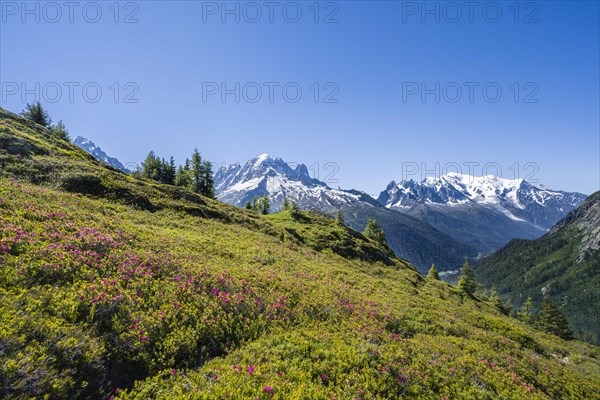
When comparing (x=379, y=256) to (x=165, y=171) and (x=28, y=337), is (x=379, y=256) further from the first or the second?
(x=165, y=171)

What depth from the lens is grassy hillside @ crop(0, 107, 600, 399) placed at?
24.3 ft

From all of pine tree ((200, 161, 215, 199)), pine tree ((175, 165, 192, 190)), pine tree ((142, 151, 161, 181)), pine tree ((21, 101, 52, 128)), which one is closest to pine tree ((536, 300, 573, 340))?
pine tree ((200, 161, 215, 199))

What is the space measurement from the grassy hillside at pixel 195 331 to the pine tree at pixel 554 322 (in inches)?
3192

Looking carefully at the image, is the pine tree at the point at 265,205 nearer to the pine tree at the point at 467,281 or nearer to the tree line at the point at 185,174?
the tree line at the point at 185,174

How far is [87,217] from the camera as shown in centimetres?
1753

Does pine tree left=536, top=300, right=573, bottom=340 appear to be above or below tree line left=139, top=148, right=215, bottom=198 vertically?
below

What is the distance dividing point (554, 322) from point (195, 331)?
9986 cm

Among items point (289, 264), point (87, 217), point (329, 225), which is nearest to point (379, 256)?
point (329, 225)

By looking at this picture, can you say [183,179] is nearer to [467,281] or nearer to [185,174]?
[185,174]

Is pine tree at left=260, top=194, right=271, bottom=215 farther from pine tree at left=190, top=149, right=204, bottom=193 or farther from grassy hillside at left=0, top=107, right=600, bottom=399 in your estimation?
grassy hillside at left=0, top=107, right=600, bottom=399

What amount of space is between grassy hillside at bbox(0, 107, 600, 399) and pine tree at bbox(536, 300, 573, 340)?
8107 cm

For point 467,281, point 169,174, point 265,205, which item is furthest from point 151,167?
point 467,281

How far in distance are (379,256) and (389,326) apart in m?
32.9

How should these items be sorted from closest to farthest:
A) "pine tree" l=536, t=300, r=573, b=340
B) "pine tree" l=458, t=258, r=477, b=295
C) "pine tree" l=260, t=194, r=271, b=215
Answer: "pine tree" l=536, t=300, r=573, b=340
"pine tree" l=458, t=258, r=477, b=295
"pine tree" l=260, t=194, r=271, b=215
